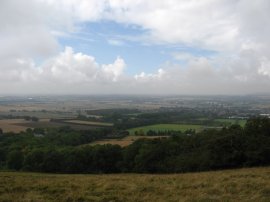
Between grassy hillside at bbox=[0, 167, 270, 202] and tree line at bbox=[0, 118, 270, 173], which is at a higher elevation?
grassy hillside at bbox=[0, 167, 270, 202]

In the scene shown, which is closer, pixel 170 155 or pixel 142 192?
pixel 142 192

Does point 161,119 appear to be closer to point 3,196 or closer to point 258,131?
point 258,131

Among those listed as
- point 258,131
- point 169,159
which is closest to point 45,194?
point 169,159

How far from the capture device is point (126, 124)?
106m

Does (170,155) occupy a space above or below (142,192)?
below

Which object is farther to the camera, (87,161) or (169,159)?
(87,161)

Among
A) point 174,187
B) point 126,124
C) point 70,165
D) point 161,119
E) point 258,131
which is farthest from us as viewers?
point 161,119

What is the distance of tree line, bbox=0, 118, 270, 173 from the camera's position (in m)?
34.3

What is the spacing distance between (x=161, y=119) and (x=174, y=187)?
107732 mm

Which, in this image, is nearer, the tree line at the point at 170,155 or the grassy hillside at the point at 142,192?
the grassy hillside at the point at 142,192

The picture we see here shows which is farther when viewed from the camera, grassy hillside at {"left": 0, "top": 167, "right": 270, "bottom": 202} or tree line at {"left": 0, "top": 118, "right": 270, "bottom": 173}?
tree line at {"left": 0, "top": 118, "right": 270, "bottom": 173}

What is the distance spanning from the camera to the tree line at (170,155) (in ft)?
112

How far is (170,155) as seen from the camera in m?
42.2

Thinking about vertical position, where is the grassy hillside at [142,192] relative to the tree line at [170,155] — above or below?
above
